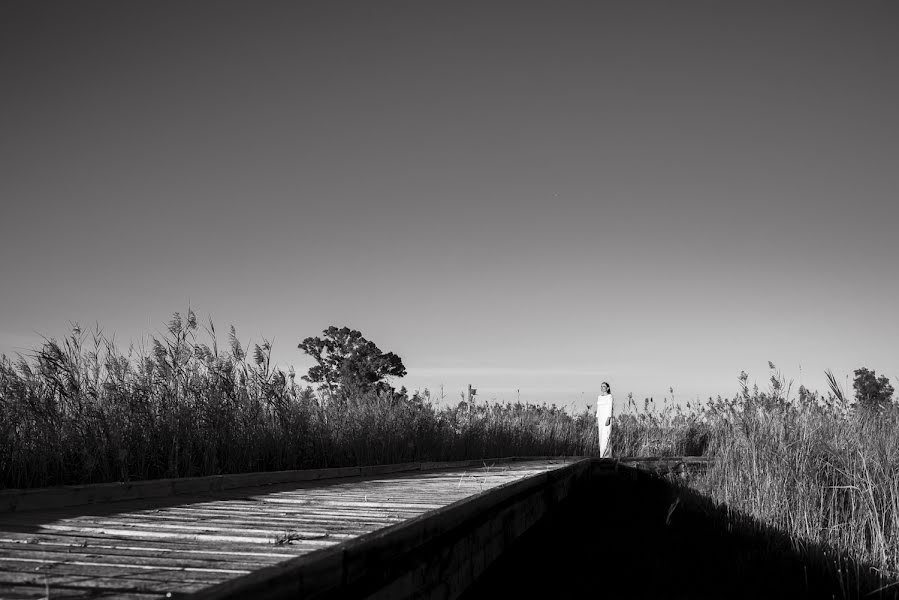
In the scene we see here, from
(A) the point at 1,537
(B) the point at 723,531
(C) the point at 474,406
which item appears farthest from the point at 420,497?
(C) the point at 474,406

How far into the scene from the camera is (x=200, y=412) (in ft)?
19.2

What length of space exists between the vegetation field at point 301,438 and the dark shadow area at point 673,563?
0.55ft

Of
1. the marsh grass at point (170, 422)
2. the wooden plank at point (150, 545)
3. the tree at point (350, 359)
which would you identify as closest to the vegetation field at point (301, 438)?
the marsh grass at point (170, 422)

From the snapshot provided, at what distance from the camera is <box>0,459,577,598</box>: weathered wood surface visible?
1.71 m

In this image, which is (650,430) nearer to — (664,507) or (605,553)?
(664,507)

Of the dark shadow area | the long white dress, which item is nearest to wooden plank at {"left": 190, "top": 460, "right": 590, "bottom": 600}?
the dark shadow area

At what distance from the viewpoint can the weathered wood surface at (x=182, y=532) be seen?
1.71 meters

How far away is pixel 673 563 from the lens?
21.5ft

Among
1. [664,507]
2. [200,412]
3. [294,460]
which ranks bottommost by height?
[664,507]

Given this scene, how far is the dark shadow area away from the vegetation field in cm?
17

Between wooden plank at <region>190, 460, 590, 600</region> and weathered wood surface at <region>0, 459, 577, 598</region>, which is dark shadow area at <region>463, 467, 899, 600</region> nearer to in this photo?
weathered wood surface at <region>0, 459, 577, 598</region>

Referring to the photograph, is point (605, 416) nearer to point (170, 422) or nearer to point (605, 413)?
point (605, 413)

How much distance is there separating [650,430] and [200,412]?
39.4 feet

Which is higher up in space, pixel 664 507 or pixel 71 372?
→ pixel 71 372
